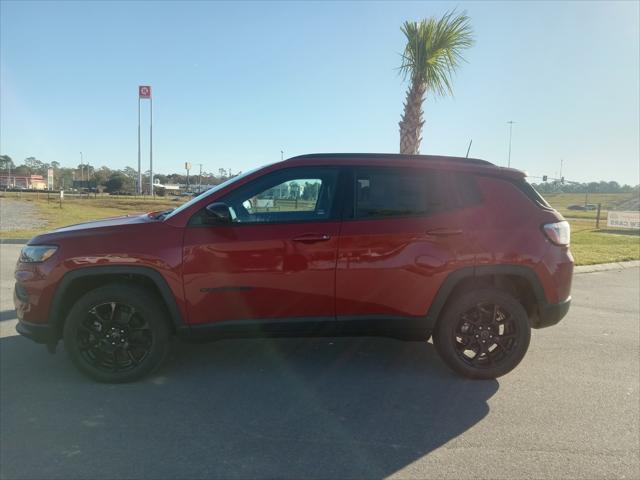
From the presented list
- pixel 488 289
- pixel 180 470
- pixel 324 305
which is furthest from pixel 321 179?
pixel 180 470

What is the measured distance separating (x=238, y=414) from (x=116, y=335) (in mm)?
1290

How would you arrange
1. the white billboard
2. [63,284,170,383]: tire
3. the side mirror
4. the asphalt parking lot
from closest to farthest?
the asphalt parking lot → the side mirror → [63,284,170,383]: tire → the white billboard

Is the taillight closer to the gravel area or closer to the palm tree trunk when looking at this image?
the palm tree trunk

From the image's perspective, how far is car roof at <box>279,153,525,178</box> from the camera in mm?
4043

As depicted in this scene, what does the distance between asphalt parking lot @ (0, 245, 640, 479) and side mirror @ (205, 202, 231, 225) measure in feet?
4.51

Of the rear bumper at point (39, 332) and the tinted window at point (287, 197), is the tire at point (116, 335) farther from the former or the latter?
the tinted window at point (287, 197)

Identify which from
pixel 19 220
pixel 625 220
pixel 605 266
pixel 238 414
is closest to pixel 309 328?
pixel 238 414

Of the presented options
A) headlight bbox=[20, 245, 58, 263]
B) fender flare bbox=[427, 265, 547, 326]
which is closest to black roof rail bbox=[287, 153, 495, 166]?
fender flare bbox=[427, 265, 547, 326]

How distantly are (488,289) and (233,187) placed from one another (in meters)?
2.36

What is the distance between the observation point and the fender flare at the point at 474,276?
390cm

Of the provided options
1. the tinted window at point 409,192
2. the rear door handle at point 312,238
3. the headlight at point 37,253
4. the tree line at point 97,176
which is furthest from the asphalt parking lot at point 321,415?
the tree line at point 97,176

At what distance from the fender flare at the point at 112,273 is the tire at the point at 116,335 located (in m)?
0.12

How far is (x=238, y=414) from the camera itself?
3.40 meters

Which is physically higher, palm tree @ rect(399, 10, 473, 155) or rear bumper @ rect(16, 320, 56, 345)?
palm tree @ rect(399, 10, 473, 155)
